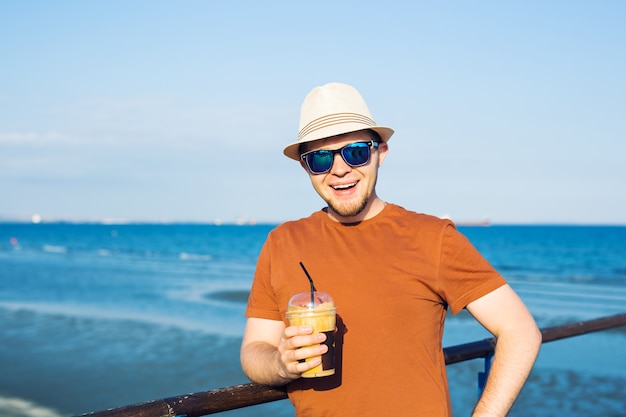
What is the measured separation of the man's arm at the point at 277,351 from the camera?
1920 mm

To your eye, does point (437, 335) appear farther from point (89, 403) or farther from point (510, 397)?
point (89, 403)

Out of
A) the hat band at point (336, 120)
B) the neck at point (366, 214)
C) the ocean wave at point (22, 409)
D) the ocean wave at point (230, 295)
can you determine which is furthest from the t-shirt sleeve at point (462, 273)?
the ocean wave at point (230, 295)

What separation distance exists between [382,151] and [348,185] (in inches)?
11.1

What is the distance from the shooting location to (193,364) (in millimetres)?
10250

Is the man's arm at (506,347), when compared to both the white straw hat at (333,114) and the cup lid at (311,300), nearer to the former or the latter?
the cup lid at (311,300)

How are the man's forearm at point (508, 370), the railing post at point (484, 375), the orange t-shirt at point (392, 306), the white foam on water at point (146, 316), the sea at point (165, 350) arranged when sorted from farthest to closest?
the white foam on water at point (146, 316) < the sea at point (165, 350) < the railing post at point (484, 375) < the orange t-shirt at point (392, 306) < the man's forearm at point (508, 370)

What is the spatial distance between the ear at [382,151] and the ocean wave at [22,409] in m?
6.84

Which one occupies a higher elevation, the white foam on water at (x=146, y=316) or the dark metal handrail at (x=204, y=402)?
the dark metal handrail at (x=204, y=402)

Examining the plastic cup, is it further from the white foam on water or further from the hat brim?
the white foam on water

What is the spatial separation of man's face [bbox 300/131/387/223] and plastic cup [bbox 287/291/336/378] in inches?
17.9

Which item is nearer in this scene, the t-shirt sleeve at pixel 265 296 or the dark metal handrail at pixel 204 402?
the dark metal handrail at pixel 204 402

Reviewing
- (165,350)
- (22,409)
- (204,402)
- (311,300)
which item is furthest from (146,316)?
(311,300)

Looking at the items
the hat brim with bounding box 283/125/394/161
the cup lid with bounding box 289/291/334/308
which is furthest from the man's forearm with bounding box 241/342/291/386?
the hat brim with bounding box 283/125/394/161

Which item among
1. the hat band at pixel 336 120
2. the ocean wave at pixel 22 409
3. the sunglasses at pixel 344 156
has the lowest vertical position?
the ocean wave at pixel 22 409
